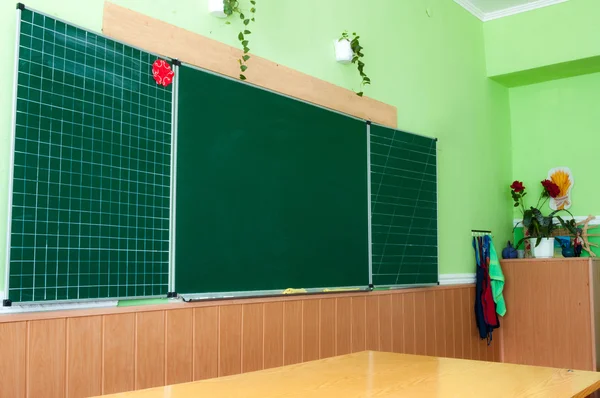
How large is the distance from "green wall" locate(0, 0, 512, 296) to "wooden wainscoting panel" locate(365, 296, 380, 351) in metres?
0.96

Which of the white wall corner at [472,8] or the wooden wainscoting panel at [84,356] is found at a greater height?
the white wall corner at [472,8]

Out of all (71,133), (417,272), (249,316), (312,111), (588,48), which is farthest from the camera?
(588,48)

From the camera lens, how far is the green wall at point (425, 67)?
125 inches

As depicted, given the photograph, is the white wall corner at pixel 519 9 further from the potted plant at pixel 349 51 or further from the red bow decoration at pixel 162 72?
the red bow decoration at pixel 162 72

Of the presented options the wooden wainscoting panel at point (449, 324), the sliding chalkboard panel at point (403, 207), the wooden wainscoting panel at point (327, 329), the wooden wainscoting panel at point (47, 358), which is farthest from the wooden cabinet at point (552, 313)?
the wooden wainscoting panel at point (47, 358)

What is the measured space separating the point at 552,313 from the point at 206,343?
10.4 feet

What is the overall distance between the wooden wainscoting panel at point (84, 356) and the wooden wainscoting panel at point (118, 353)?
0.03 m

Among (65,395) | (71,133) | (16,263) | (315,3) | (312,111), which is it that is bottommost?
(65,395)

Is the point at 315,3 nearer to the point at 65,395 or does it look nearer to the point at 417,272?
the point at 417,272

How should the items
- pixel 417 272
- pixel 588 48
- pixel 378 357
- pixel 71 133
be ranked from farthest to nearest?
pixel 588 48, pixel 417 272, pixel 378 357, pixel 71 133

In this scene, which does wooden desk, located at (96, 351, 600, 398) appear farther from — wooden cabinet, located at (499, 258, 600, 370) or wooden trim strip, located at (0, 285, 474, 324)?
wooden cabinet, located at (499, 258, 600, 370)

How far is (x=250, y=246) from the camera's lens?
3.02 meters

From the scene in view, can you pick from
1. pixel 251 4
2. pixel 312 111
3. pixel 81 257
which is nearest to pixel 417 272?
pixel 312 111

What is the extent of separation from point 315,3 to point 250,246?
1500 millimetres
